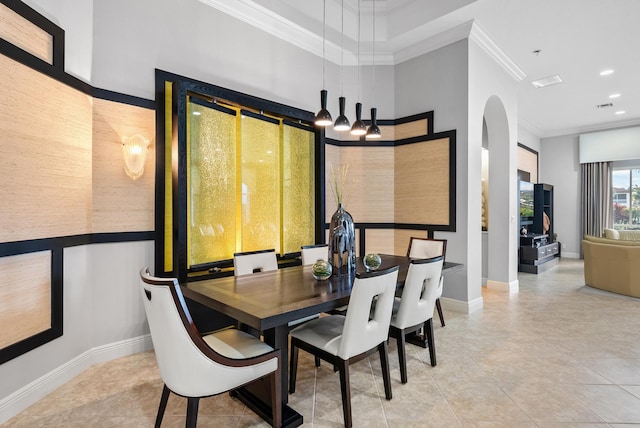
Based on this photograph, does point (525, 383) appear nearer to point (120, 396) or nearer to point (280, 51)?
point (120, 396)

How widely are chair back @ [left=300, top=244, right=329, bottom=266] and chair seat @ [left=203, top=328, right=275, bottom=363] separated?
128 centimetres

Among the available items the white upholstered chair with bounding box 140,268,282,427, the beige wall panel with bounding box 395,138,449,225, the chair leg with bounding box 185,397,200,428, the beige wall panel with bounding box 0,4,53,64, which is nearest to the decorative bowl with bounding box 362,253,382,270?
the white upholstered chair with bounding box 140,268,282,427

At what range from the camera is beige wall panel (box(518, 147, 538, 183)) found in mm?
8039

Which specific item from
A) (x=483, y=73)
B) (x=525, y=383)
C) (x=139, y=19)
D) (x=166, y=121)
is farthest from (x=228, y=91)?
(x=525, y=383)

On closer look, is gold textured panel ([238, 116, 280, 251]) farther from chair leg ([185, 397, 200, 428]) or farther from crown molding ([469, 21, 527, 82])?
crown molding ([469, 21, 527, 82])

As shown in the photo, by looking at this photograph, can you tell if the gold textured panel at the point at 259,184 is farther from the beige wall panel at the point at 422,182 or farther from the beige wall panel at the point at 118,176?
the beige wall panel at the point at 422,182

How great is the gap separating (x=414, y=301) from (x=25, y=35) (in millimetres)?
3204

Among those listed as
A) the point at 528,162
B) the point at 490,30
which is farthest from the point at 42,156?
the point at 528,162

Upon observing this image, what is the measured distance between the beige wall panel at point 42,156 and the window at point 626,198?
10949 mm

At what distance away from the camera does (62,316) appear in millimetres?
2494

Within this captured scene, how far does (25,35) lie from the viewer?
2174 millimetres

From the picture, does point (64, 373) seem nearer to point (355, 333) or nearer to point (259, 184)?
point (355, 333)

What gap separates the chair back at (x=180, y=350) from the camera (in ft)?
5.01

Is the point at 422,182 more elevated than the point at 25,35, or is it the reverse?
the point at 25,35
